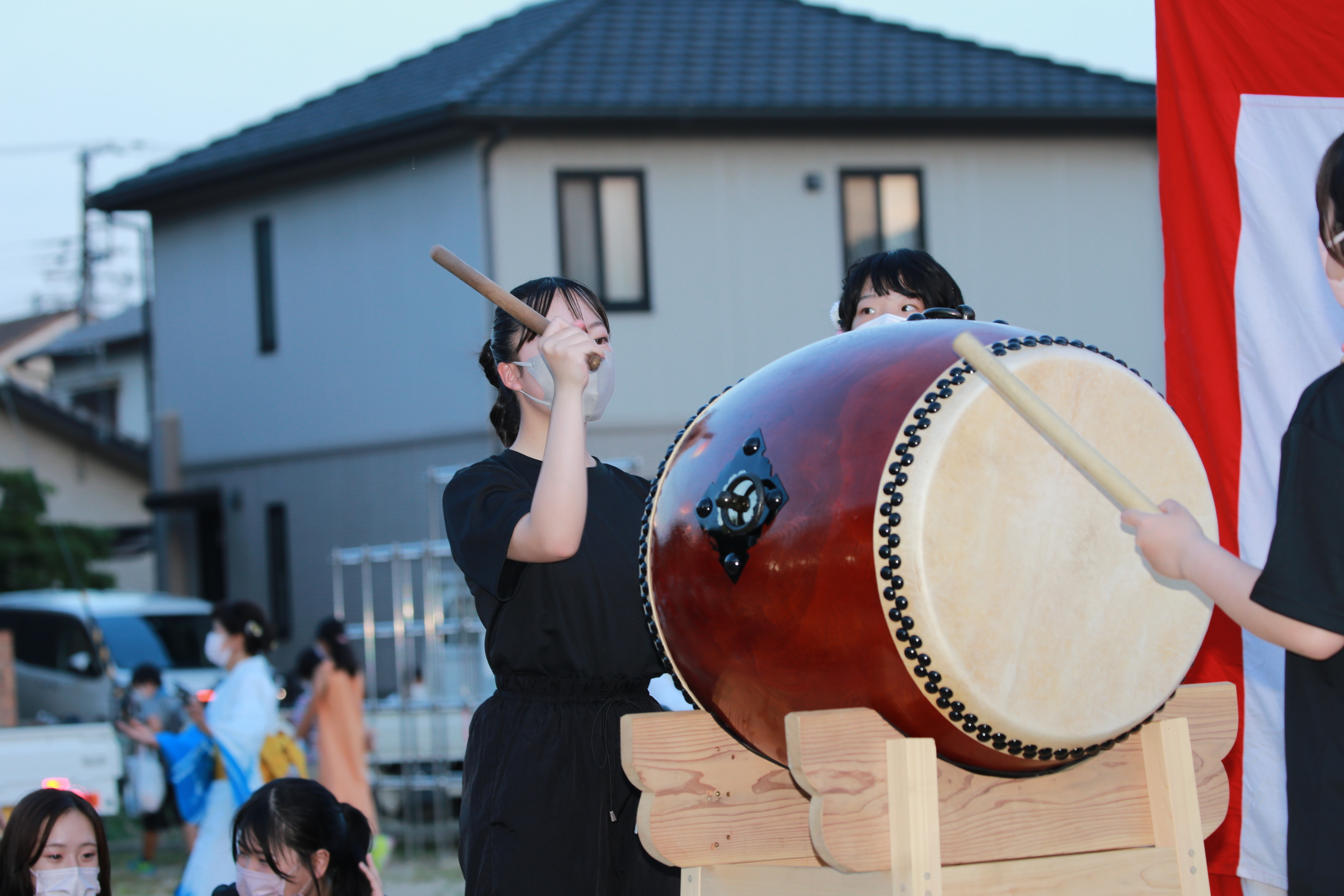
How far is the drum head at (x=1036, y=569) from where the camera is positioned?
1.91 meters

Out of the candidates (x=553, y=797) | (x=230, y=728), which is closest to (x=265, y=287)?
(x=230, y=728)

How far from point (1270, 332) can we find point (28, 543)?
50.9 ft

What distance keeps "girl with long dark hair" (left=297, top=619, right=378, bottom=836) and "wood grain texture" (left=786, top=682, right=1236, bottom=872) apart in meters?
5.73

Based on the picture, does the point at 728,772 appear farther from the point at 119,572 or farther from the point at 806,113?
the point at 119,572

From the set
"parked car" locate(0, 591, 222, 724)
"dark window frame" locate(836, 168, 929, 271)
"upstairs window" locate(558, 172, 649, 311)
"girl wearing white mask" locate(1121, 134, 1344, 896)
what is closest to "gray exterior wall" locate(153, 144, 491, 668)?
"upstairs window" locate(558, 172, 649, 311)

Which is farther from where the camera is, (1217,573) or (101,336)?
(101,336)

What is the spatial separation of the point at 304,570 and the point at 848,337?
12917mm

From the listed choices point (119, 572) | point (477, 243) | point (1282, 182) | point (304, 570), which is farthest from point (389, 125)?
point (119, 572)

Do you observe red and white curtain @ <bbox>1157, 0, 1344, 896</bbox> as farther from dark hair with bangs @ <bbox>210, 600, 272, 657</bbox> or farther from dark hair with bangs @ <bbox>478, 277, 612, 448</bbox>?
dark hair with bangs @ <bbox>210, 600, 272, 657</bbox>

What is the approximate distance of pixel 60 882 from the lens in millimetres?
3125

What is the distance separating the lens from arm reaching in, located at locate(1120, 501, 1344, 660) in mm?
1747

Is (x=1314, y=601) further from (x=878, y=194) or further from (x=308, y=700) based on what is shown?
(x=878, y=194)

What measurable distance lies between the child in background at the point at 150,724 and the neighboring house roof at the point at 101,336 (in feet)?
51.4

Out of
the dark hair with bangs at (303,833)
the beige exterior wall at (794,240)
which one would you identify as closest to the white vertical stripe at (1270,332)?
the dark hair with bangs at (303,833)
